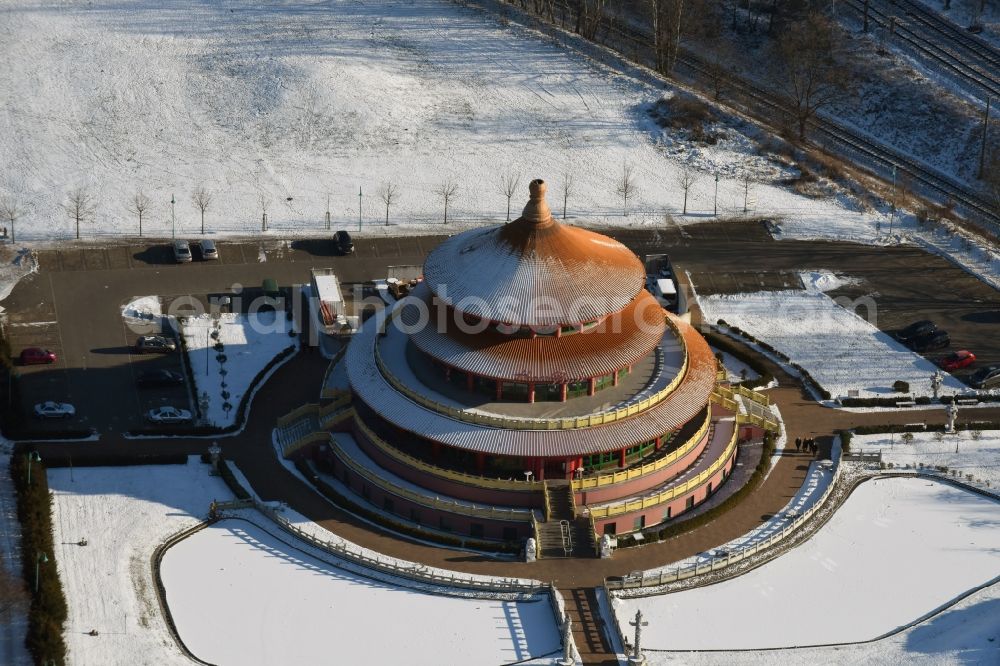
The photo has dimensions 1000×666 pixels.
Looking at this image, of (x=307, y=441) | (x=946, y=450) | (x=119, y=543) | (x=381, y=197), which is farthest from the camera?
(x=381, y=197)

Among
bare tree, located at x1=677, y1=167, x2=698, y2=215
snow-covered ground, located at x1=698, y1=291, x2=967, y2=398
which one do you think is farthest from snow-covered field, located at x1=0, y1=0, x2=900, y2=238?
snow-covered ground, located at x1=698, y1=291, x2=967, y2=398

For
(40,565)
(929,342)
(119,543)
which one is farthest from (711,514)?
(40,565)

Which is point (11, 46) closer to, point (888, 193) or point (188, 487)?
point (188, 487)

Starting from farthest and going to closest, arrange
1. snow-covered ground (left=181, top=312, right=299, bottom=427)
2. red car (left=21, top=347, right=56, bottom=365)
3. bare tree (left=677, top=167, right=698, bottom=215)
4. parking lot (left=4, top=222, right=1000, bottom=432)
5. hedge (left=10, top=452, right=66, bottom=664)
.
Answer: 1. bare tree (left=677, top=167, right=698, bottom=215)
2. parking lot (left=4, top=222, right=1000, bottom=432)
3. red car (left=21, top=347, right=56, bottom=365)
4. snow-covered ground (left=181, top=312, right=299, bottom=427)
5. hedge (left=10, top=452, right=66, bottom=664)

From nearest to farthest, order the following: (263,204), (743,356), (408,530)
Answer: (408,530) → (743,356) → (263,204)

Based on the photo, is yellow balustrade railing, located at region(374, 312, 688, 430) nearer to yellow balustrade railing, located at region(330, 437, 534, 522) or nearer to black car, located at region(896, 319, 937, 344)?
yellow balustrade railing, located at region(330, 437, 534, 522)

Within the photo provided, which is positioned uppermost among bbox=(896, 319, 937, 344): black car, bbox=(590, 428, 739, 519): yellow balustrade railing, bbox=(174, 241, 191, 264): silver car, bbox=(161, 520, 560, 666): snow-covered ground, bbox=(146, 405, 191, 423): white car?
bbox=(174, 241, 191, 264): silver car

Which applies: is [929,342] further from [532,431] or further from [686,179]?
[532,431]

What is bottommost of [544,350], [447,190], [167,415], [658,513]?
[658,513]
